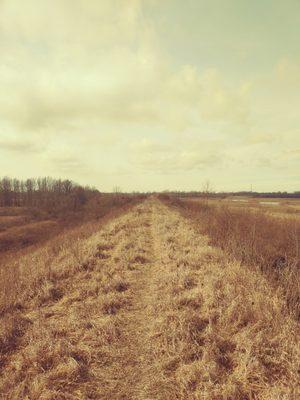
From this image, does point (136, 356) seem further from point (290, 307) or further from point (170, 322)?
point (290, 307)

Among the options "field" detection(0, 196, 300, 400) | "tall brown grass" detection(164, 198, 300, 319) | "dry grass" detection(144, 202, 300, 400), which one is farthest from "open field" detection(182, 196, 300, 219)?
"field" detection(0, 196, 300, 400)

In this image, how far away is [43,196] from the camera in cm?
9188

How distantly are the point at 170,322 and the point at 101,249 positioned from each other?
655cm

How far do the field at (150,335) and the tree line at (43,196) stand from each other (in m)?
52.9

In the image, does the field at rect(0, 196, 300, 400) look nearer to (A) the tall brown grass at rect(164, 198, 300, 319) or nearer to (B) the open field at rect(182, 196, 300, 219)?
(A) the tall brown grass at rect(164, 198, 300, 319)

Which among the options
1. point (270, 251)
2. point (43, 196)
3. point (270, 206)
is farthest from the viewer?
point (43, 196)

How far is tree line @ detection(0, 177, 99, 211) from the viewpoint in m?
64.0

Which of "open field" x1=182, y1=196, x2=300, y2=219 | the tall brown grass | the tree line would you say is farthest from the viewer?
the tree line

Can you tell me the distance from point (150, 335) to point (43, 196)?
9514 cm

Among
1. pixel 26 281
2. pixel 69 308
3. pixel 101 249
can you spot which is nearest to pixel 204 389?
pixel 69 308

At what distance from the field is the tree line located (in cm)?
5292

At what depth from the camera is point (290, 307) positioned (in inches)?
185

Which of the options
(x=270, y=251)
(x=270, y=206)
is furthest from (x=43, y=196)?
(x=270, y=251)

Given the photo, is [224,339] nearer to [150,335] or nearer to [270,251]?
[150,335]
